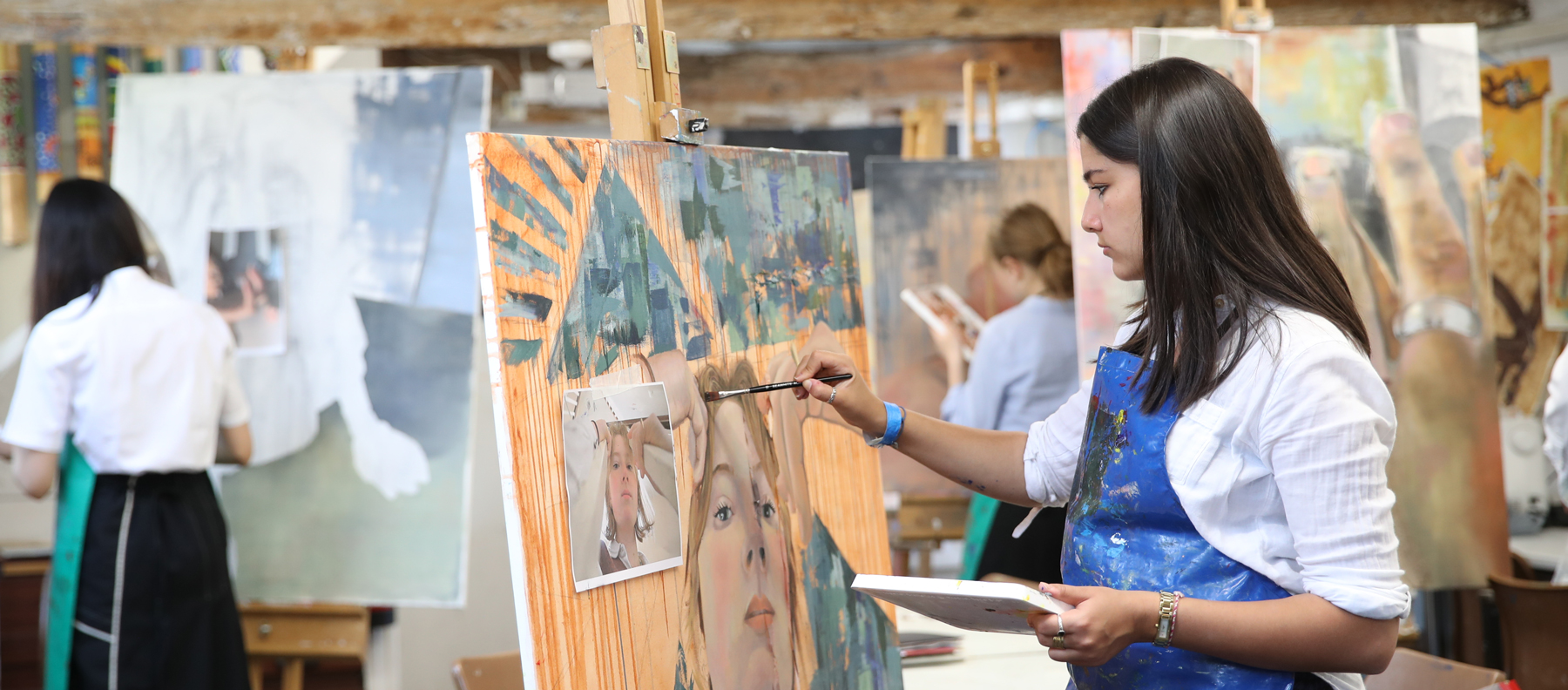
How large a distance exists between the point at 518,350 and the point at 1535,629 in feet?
8.29

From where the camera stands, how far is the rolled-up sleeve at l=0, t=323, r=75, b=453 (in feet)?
6.85

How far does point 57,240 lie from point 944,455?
70.6 inches

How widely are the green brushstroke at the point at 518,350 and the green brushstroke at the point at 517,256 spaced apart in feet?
0.19

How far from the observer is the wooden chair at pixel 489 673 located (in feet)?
5.80

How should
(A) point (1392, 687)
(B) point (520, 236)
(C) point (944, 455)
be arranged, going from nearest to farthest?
(B) point (520, 236)
(C) point (944, 455)
(A) point (1392, 687)

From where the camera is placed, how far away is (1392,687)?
5.65 ft

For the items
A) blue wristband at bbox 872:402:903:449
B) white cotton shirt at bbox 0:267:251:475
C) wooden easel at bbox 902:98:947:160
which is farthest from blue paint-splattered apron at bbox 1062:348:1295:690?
wooden easel at bbox 902:98:947:160

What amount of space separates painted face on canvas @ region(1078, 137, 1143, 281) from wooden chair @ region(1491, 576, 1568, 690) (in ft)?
6.24

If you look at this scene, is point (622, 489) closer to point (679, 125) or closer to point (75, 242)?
point (679, 125)

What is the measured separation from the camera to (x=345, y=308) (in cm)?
241

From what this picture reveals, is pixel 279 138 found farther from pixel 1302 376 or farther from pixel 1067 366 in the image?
pixel 1302 376

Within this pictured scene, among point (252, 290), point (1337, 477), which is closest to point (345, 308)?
point (252, 290)

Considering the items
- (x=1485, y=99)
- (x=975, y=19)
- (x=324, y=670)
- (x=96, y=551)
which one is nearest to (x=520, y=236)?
(x=96, y=551)

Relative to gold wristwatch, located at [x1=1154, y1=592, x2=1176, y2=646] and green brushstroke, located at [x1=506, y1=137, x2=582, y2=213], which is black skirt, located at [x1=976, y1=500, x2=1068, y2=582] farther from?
green brushstroke, located at [x1=506, y1=137, x2=582, y2=213]
